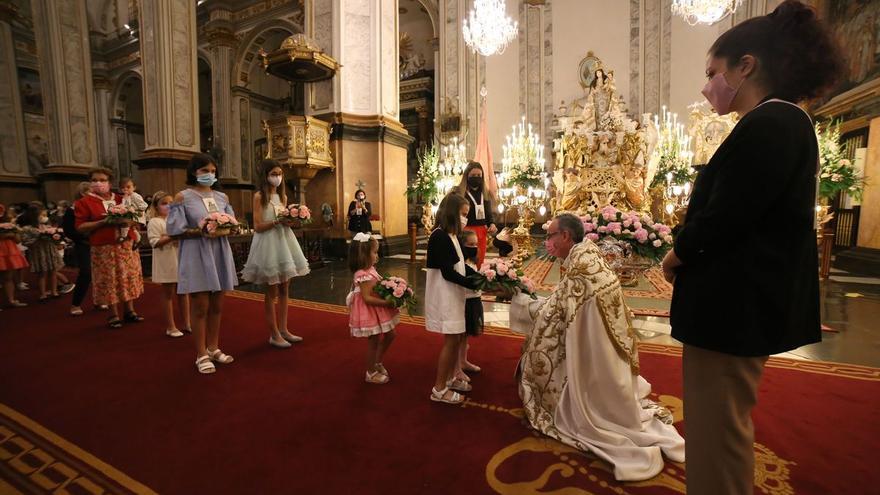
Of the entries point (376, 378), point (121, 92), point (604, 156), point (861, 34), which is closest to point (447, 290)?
point (376, 378)

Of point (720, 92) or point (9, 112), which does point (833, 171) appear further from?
point (9, 112)

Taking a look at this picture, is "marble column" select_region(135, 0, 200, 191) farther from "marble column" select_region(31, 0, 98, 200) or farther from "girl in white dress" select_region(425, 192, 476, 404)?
"girl in white dress" select_region(425, 192, 476, 404)

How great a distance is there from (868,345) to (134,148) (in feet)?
105

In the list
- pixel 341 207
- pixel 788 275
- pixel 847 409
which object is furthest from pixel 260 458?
pixel 341 207

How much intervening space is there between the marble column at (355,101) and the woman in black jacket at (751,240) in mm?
9505

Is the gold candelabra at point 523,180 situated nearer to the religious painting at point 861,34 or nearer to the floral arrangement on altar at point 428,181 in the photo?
the floral arrangement on altar at point 428,181

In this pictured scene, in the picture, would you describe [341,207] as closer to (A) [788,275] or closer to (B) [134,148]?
(A) [788,275]

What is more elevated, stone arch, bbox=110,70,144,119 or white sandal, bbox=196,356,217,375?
stone arch, bbox=110,70,144,119

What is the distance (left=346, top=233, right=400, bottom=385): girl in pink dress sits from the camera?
341 centimetres

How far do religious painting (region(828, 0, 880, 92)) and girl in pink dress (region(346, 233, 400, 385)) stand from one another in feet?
38.1

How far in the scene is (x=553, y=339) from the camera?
2.70m

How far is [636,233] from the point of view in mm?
4090

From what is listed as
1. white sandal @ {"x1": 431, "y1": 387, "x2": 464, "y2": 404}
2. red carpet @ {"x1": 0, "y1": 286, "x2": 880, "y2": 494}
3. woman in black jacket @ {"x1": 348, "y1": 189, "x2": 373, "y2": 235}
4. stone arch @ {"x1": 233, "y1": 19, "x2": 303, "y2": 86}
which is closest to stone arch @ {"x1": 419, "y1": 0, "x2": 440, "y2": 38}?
stone arch @ {"x1": 233, "y1": 19, "x2": 303, "y2": 86}

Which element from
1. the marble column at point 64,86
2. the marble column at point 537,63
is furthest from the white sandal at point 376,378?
the marble column at point 64,86
